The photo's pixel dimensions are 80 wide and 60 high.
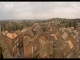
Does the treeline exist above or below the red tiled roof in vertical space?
above

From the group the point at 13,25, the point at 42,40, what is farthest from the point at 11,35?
the point at 42,40

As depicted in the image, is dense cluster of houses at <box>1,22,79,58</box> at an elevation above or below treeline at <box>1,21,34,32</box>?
below

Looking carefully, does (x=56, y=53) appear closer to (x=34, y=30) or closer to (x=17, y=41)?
(x=34, y=30)

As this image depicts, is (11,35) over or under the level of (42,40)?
over

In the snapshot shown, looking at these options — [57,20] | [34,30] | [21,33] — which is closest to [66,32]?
[57,20]

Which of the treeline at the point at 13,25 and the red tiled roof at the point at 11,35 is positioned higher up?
the treeline at the point at 13,25

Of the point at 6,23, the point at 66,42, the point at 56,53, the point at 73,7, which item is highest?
the point at 73,7

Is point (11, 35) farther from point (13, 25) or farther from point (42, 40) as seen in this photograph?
point (42, 40)

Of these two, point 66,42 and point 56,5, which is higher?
point 56,5
